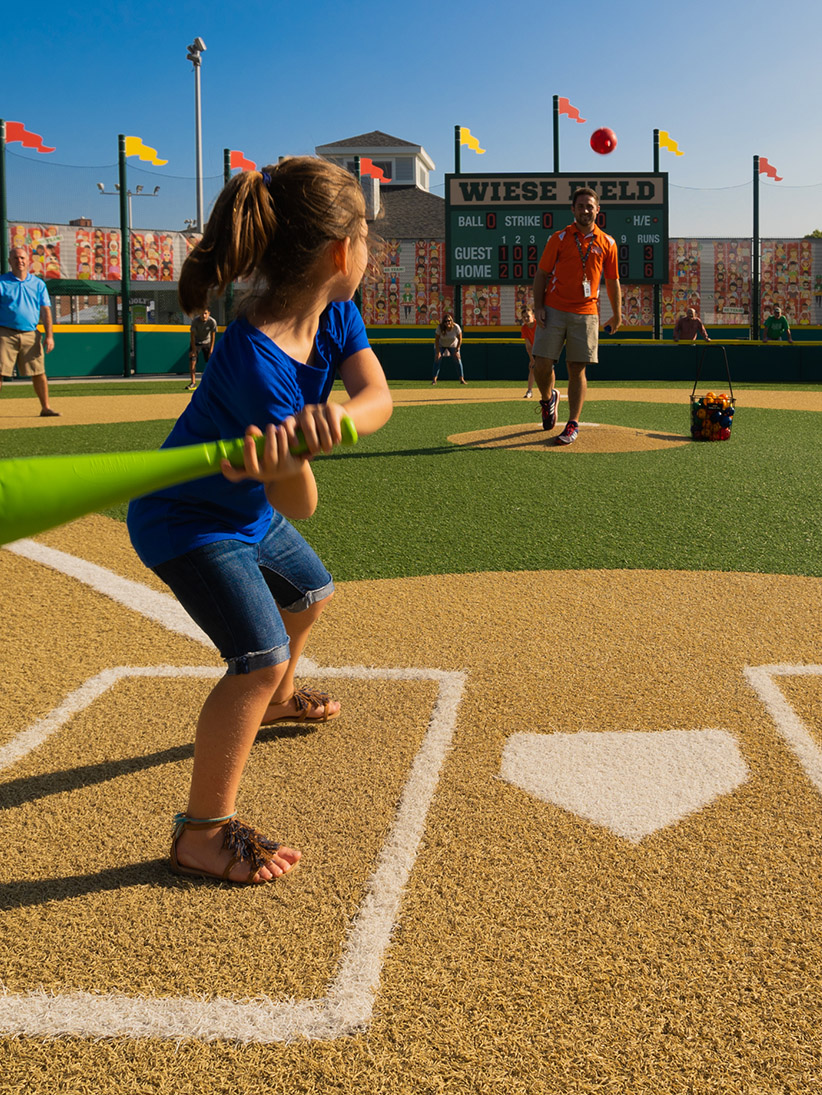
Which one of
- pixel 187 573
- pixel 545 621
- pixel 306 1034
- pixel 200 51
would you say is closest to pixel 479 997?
pixel 306 1034

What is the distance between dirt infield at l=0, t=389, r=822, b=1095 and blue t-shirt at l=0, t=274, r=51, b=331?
8844 mm

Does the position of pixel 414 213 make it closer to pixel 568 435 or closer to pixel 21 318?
pixel 21 318

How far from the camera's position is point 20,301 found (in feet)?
38.8

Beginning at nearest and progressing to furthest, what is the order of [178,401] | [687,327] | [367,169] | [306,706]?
[306,706] → [178,401] → [687,327] → [367,169]

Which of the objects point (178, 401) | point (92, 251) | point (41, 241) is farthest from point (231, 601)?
point (92, 251)

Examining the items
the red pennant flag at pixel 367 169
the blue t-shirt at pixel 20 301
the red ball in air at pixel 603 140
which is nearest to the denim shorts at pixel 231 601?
the blue t-shirt at pixel 20 301

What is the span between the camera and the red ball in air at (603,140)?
20.9 m

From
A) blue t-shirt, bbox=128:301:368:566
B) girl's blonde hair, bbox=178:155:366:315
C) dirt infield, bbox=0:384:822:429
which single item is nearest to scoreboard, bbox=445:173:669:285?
dirt infield, bbox=0:384:822:429

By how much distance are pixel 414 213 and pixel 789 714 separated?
155 feet

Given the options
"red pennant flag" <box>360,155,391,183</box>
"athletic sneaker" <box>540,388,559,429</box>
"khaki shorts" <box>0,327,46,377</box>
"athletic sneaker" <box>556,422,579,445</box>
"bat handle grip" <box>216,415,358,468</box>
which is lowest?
"bat handle grip" <box>216,415,358,468</box>

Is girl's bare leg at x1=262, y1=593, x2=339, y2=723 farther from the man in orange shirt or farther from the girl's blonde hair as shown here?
the man in orange shirt

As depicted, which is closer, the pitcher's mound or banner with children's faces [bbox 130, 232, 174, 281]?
the pitcher's mound

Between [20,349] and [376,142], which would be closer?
[20,349]

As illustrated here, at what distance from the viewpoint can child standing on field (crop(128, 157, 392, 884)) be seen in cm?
216
